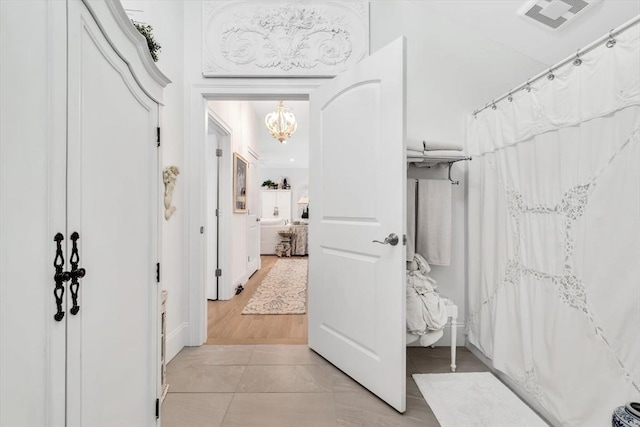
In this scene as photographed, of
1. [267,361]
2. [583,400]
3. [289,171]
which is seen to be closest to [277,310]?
[267,361]

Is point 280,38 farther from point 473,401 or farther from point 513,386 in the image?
point 513,386

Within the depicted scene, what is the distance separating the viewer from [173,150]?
2.21m

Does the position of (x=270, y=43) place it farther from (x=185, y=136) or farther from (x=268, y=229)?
(x=268, y=229)

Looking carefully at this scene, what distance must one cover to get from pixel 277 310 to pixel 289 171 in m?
7.77

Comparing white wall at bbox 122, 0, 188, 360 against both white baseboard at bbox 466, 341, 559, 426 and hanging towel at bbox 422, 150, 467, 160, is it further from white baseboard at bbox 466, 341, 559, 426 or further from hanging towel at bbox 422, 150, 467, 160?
white baseboard at bbox 466, 341, 559, 426

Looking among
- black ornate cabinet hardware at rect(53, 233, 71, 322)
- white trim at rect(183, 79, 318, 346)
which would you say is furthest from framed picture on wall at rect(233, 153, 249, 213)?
black ornate cabinet hardware at rect(53, 233, 71, 322)

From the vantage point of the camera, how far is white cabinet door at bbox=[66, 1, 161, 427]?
0.78 meters

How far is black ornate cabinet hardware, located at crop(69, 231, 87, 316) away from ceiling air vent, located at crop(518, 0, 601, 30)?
260 centimetres

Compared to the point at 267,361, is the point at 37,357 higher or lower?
higher

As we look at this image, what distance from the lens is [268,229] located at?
7.09m

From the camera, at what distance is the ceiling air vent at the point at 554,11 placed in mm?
1717

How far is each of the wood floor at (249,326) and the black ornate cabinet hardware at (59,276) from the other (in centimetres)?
190

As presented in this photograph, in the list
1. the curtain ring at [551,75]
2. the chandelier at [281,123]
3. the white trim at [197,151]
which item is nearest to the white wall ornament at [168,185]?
the white trim at [197,151]

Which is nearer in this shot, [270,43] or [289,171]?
[270,43]
